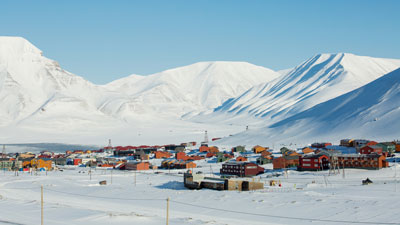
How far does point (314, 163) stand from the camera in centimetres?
6925

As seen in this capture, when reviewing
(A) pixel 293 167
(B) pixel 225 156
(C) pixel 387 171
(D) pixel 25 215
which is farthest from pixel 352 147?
(D) pixel 25 215

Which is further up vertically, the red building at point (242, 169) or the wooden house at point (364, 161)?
the wooden house at point (364, 161)

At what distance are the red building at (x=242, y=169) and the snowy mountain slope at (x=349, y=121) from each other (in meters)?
70.2

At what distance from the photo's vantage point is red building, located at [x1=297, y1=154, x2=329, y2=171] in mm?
69156

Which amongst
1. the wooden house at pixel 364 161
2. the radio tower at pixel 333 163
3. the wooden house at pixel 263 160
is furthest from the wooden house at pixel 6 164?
the wooden house at pixel 364 161

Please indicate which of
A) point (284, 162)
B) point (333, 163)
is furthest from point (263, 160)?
point (333, 163)

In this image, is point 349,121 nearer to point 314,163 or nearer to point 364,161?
point 314,163

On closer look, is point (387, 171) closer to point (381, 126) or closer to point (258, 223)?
point (258, 223)

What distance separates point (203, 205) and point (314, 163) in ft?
110

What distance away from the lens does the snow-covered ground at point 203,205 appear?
31.4 m

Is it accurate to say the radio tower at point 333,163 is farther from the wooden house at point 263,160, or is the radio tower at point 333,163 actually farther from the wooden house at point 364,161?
the wooden house at point 263,160

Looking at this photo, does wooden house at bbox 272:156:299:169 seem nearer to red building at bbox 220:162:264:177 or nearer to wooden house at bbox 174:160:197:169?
red building at bbox 220:162:264:177

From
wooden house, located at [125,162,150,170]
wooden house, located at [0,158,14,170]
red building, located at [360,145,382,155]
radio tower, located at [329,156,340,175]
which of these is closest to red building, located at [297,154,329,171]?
radio tower, located at [329,156,340,175]

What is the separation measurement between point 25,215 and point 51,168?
194 feet
